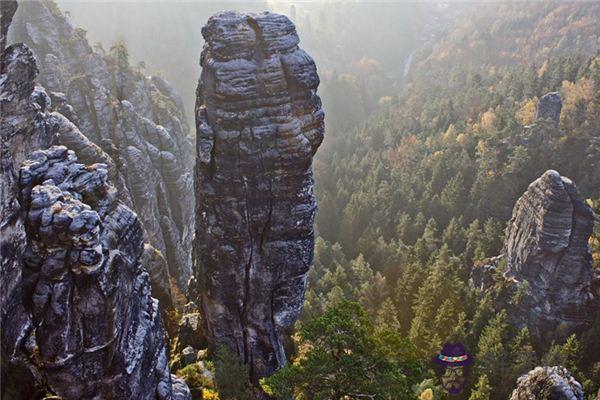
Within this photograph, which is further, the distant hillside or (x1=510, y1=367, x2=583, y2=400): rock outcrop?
the distant hillside

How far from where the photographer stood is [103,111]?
42156mm

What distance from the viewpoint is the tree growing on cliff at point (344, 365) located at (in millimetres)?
18625

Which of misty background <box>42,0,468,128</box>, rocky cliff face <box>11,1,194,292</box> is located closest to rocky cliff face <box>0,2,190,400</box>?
rocky cliff face <box>11,1,194,292</box>

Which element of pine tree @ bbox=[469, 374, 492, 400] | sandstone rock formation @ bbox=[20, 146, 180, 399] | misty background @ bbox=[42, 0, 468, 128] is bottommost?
pine tree @ bbox=[469, 374, 492, 400]

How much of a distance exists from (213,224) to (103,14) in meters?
118

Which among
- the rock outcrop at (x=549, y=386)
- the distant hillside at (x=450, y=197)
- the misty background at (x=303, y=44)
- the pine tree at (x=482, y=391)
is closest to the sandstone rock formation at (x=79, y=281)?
the rock outcrop at (x=549, y=386)

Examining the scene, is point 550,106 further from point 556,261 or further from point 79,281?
point 79,281

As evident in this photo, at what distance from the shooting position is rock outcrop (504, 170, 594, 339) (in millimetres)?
42281

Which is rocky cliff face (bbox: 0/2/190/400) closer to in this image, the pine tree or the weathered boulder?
the pine tree

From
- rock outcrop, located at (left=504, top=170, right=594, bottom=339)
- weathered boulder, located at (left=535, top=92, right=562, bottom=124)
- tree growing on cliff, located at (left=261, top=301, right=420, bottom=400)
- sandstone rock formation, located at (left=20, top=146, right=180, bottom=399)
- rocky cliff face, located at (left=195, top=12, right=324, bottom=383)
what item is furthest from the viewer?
weathered boulder, located at (left=535, top=92, right=562, bottom=124)

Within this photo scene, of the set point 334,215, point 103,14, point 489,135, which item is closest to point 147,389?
point 334,215

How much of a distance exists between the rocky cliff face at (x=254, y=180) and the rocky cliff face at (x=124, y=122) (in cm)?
672

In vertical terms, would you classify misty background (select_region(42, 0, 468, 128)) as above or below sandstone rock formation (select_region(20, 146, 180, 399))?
above

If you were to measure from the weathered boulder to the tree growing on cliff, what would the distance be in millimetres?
58601
